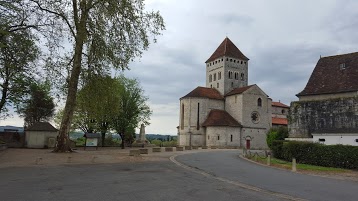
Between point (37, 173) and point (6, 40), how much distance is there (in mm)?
9303

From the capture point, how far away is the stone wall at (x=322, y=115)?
32.9 metres

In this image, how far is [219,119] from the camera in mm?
64250

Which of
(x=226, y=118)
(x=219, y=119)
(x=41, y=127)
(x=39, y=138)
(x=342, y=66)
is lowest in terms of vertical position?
(x=39, y=138)

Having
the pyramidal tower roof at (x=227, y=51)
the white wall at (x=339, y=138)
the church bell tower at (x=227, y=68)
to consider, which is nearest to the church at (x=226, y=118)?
the church bell tower at (x=227, y=68)

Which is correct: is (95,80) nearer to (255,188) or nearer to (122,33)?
(122,33)

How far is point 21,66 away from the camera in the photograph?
21672 mm

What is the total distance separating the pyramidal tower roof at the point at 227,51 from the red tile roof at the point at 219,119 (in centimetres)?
1445

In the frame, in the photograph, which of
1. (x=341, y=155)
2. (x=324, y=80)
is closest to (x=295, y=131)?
(x=324, y=80)

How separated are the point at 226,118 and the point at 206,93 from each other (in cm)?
764

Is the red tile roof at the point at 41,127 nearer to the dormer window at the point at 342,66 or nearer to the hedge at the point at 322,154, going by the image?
the hedge at the point at 322,154

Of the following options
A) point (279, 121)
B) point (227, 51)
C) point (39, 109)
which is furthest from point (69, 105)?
point (279, 121)

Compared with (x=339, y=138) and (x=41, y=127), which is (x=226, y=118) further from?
(x=41, y=127)

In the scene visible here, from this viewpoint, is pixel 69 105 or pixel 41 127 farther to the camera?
pixel 41 127

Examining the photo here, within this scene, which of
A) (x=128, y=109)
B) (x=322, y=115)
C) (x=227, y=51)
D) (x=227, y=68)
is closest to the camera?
(x=322, y=115)
